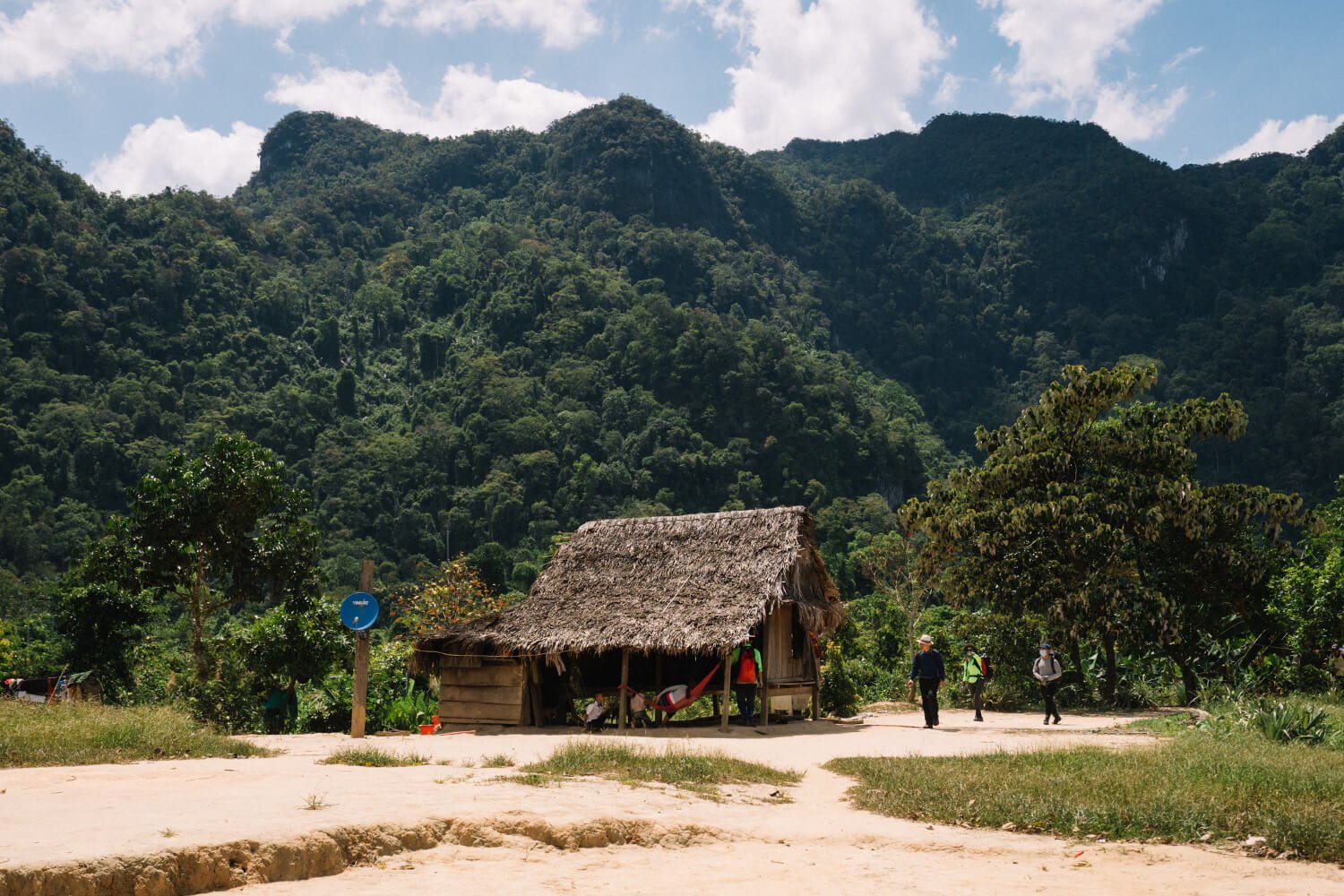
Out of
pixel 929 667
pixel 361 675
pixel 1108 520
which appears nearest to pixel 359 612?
pixel 361 675

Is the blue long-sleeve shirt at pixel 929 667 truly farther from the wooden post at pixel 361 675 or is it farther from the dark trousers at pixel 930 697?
the wooden post at pixel 361 675

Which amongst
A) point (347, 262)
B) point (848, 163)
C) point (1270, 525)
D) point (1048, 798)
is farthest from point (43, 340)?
point (848, 163)

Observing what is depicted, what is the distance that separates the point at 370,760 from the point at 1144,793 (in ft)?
22.8

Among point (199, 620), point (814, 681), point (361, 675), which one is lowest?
point (814, 681)

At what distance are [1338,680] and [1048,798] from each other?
39.9 feet

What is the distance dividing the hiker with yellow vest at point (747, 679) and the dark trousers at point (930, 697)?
2396 millimetres

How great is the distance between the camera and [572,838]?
733cm

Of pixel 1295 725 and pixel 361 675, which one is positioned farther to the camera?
pixel 361 675

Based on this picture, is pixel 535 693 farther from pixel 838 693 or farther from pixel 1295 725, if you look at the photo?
pixel 1295 725

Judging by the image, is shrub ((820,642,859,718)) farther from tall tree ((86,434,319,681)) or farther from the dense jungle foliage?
tall tree ((86,434,319,681))

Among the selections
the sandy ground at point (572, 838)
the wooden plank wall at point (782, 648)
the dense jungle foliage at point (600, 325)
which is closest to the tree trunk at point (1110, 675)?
the dense jungle foliage at point (600, 325)

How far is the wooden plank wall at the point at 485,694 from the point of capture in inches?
701

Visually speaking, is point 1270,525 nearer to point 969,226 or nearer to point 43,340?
point 43,340

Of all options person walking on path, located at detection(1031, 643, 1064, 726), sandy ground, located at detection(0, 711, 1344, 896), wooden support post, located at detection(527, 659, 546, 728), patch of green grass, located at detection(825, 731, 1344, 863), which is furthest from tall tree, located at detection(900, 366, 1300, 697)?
sandy ground, located at detection(0, 711, 1344, 896)
